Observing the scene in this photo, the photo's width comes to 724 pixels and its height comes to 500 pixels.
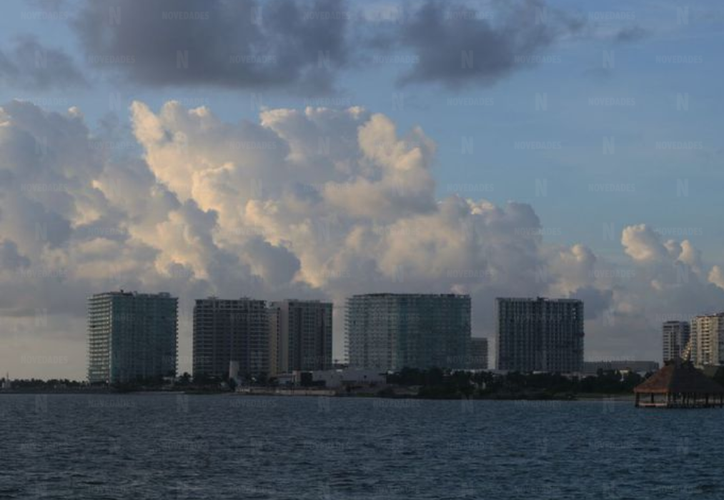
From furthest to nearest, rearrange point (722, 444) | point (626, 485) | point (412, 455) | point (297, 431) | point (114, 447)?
1. point (297, 431)
2. point (722, 444)
3. point (114, 447)
4. point (412, 455)
5. point (626, 485)

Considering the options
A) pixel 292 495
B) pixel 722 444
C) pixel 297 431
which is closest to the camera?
pixel 292 495

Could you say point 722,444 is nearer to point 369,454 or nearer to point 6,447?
point 369,454

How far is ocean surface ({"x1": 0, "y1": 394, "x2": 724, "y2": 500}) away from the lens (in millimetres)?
87562

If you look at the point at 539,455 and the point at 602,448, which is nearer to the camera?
the point at 539,455

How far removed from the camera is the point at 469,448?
129000 millimetres

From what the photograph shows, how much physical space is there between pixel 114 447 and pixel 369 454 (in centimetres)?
2859

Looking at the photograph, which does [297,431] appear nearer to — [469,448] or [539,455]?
[469,448]

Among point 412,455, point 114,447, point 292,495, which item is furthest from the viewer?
point 114,447

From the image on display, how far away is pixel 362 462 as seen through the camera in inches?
4318

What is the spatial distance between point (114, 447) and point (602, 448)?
172 feet

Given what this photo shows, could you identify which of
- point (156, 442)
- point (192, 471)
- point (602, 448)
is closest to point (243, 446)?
point (156, 442)

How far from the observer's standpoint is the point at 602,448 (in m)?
131

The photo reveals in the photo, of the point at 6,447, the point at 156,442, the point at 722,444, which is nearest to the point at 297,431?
the point at 156,442

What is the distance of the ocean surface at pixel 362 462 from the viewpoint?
87.6 metres
